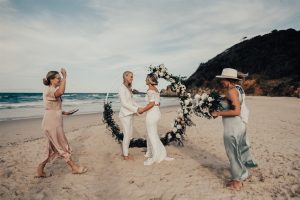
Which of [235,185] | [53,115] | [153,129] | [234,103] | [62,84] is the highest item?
[62,84]

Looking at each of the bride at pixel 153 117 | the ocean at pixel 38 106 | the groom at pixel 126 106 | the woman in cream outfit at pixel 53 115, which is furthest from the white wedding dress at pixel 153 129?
the ocean at pixel 38 106

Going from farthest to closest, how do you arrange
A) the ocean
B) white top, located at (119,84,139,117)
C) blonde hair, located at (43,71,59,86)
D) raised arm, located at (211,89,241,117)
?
1. the ocean
2. white top, located at (119,84,139,117)
3. blonde hair, located at (43,71,59,86)
4. raised arm, located at (211,89,241,117)

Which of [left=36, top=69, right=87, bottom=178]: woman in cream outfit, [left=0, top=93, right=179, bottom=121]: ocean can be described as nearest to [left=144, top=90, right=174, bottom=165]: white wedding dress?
[left=36, top=69, right=87, bottom=178]: woman in cream outfit

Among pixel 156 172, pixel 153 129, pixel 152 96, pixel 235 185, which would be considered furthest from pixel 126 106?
pixel 235 185

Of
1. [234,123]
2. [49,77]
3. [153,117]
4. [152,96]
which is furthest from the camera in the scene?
[153,117]

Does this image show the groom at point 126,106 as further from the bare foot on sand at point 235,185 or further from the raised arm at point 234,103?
the bare foot on sand at point 235,185

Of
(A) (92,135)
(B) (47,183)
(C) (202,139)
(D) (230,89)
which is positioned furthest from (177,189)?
(A) (92,135)

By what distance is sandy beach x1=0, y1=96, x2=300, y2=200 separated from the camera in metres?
5.63

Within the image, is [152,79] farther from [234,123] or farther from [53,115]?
[234,123]

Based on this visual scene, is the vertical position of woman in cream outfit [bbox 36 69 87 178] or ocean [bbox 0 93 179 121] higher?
woman in cream outfit [bbox 36 69 87 178]

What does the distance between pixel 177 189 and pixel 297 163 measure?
136 inches

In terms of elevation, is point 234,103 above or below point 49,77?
below

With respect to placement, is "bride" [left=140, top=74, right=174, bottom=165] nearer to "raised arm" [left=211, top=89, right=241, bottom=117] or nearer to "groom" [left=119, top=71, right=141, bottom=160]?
"groom" [left=119, top=71, right=141, bottom=160]

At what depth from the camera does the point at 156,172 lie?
6.91 metres
